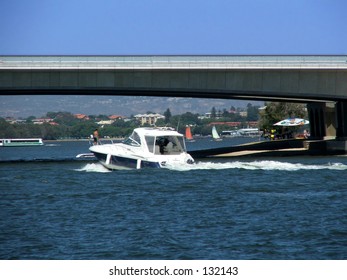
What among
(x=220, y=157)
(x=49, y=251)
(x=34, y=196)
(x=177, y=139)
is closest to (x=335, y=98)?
(x=220, y=157)

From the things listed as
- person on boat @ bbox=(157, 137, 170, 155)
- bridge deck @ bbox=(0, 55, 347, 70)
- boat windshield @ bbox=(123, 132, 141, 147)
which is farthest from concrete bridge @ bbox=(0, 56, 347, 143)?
person on boat @ bbox=(157, 137, 170, 155)

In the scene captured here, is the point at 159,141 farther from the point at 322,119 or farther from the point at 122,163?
the point at 322,119

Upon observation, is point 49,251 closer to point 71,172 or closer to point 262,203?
point 262,203

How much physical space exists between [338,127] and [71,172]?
3277 cm

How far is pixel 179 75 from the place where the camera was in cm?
6762

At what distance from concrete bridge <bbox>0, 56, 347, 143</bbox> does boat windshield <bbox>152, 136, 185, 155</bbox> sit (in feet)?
52.4

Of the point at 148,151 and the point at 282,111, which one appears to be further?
the point at 282,111

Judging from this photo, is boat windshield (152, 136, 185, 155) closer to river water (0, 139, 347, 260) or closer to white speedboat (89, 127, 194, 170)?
white speedboat (89, 127, 194, 170)

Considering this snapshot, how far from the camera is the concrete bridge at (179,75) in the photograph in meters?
66.3

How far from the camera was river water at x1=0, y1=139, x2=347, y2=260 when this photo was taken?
23.9 meters

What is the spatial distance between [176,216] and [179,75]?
126 feet

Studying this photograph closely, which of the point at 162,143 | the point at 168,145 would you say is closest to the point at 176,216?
the point at 168,145

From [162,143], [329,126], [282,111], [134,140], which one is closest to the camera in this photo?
[162,143]

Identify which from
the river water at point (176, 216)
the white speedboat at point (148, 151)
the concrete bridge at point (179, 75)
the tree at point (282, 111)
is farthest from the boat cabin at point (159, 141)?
the tree at point (282, 111)
